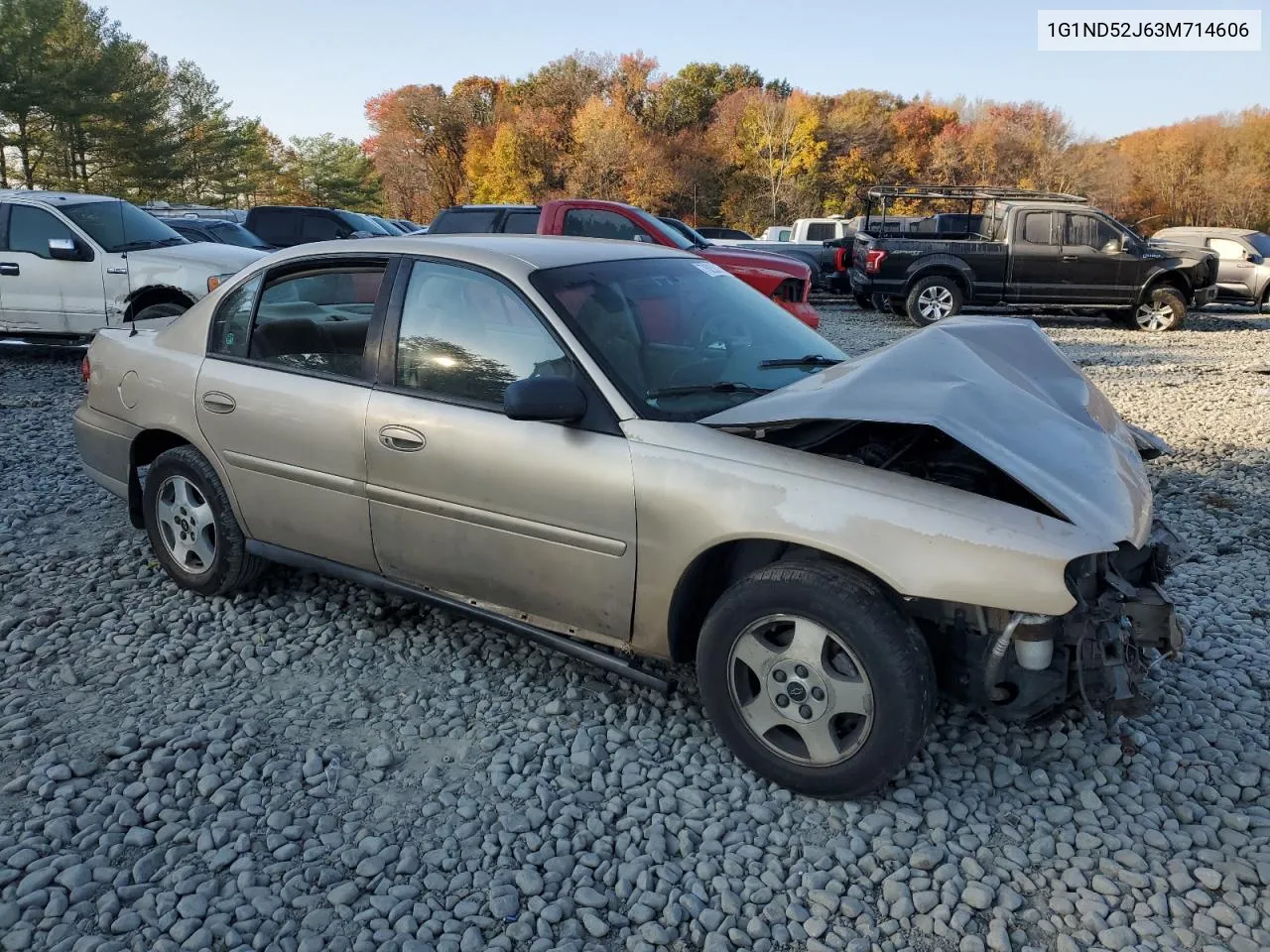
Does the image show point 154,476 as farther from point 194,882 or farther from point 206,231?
point 206,231

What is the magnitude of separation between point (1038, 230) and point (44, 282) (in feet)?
44.5

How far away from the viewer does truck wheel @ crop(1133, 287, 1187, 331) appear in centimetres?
1498

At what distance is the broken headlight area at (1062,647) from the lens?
2.75 meters

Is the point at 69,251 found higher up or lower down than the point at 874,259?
higher up

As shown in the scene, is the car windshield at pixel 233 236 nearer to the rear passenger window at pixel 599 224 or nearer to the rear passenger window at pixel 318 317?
the rear passenger window at pixel 599 224

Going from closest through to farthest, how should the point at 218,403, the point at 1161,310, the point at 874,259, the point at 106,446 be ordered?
1. the point at 218,403
2. the point at 106,446
3. the point at 1161,310
4. the point at 874,259

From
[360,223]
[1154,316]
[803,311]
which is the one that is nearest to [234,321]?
[803,311]

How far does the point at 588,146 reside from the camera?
56.1 m

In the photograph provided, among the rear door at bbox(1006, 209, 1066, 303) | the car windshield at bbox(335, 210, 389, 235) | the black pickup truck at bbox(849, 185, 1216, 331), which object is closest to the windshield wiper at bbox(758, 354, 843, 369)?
the black pickup truck at bbox(849, 185, 1216, 331)

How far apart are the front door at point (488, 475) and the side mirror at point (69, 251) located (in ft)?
26.8

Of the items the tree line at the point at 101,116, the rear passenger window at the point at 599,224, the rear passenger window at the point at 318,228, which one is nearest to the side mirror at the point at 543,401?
the rear passenger window at the point at 599,224

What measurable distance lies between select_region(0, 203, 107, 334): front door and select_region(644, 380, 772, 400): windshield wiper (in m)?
8.96

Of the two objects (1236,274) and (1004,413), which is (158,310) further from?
(1236,274)

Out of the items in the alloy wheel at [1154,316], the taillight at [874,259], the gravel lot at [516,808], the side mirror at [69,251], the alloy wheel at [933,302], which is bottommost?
the gravel lot at [516,808]
